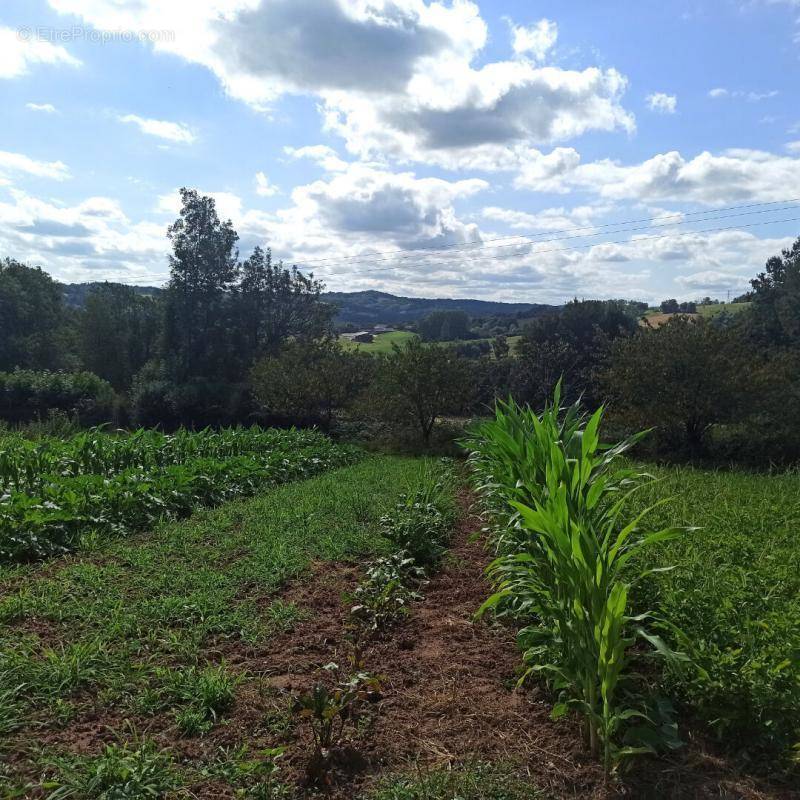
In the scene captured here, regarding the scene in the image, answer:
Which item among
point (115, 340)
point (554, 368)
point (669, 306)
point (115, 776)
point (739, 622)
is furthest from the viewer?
point (669, 306)

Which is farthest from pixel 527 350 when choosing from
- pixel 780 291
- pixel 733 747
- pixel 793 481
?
pixel 733 747

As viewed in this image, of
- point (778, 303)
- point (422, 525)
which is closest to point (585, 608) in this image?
point (422, 525)

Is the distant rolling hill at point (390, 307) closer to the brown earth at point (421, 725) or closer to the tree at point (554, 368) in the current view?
the tree at point (554, 368)

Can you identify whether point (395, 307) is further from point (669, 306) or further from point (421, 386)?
point (421, 386)

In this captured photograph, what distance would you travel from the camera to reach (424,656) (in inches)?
137

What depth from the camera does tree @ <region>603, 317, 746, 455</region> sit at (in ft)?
58.5

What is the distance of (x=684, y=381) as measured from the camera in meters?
18.2

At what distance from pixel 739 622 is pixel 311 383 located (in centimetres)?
2068

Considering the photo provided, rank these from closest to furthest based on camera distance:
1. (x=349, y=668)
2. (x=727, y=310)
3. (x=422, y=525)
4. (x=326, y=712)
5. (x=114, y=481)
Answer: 1. (x=326, y=712)
2. (x=349, y=668)
3. (x=422, y=525)
4. (x=114, y=481)
5. (x=727, y=310)

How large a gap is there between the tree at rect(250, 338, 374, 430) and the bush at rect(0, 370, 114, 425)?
10.4m

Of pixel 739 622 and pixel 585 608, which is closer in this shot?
pixel 585 608

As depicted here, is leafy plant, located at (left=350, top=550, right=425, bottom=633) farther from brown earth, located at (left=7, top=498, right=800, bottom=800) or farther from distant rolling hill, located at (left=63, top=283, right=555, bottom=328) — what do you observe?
distant rolling hill, located at (left=63, top=283, right=555, bottom=328)

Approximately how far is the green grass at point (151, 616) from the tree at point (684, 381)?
14407mm

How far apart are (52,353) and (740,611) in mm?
49591
